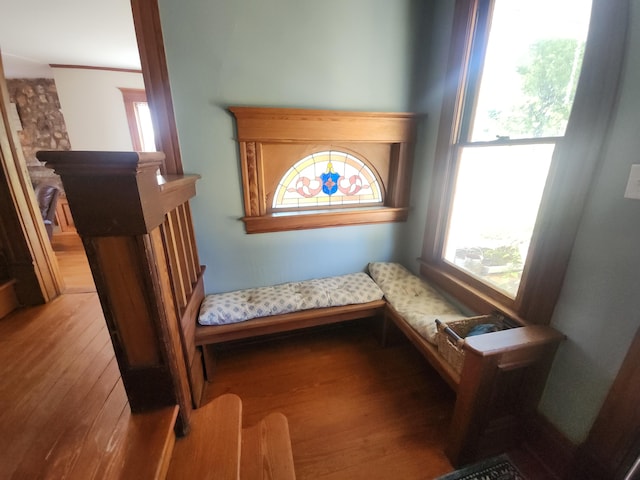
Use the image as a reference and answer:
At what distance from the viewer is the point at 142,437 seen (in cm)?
87

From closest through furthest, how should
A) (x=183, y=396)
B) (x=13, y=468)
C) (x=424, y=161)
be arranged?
(x=13, y=468), (x=183, y=396), (x=424, y=161)

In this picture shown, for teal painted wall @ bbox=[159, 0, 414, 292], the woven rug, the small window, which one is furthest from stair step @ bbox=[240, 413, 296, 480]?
the small window

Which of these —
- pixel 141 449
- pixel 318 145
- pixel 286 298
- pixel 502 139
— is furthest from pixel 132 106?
pixel 502 139

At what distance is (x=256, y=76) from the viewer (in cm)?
163

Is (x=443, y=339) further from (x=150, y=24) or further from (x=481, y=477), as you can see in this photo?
(x=150, y=24)

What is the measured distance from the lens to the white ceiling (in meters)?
2.21

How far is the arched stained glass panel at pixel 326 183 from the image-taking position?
195 cm

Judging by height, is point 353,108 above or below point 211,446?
above

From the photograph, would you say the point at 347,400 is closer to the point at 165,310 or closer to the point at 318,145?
the point at 165,310

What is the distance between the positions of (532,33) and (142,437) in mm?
2288

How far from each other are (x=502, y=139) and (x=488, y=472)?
164 cm

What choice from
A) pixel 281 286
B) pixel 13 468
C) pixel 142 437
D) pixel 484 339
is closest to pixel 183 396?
pixel 142 437

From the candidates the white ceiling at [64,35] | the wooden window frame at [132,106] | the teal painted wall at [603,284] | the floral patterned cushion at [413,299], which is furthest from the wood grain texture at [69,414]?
the wooden window frame at [132,106]

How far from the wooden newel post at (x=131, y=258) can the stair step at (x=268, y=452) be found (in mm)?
329
